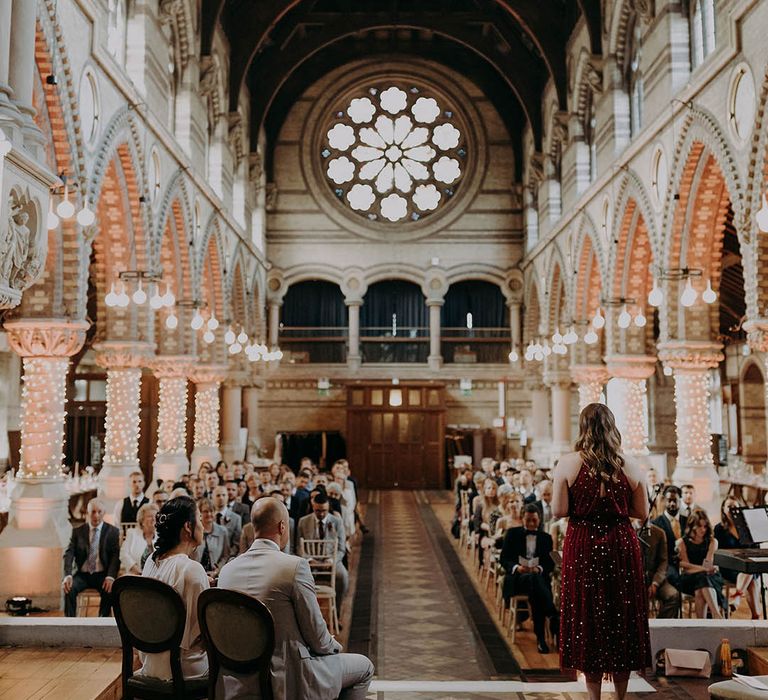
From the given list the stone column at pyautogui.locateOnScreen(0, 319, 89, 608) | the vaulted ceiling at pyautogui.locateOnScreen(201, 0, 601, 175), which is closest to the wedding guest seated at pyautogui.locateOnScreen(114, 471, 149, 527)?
the stone column at pyautogui.locateOnScreen(0, 319, 89, 608)

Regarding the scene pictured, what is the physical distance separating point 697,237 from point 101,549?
33.8ft

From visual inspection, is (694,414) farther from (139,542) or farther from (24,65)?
(24,65)

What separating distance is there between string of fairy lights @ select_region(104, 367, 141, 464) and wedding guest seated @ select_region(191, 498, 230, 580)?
5.63 metres

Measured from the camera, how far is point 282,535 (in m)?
4.16

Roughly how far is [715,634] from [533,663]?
6.13 feet

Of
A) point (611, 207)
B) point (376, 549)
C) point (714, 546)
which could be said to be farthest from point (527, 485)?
point (611, 207)

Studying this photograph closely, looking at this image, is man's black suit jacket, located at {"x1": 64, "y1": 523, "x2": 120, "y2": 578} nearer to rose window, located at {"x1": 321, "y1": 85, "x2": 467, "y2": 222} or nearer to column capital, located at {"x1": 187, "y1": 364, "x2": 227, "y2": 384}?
column capital, located at {"x1": 187, "y1": 364, "x2": 227, "y2": 384}

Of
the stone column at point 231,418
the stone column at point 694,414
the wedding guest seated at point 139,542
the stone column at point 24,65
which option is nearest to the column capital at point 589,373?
the stone column at point 694,414

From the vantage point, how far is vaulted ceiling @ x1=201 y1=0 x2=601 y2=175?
2136 centimetres

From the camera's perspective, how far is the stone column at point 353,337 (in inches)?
1072

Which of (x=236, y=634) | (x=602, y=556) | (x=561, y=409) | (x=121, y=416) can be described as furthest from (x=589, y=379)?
(x=236, y=634)

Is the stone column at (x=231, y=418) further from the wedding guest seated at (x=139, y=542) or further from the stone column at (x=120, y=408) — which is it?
the wedding guest seated at (x=139, y=542)

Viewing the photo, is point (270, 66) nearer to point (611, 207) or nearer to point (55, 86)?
point (611, 207)

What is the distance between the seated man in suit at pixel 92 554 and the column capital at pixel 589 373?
1392 cm
